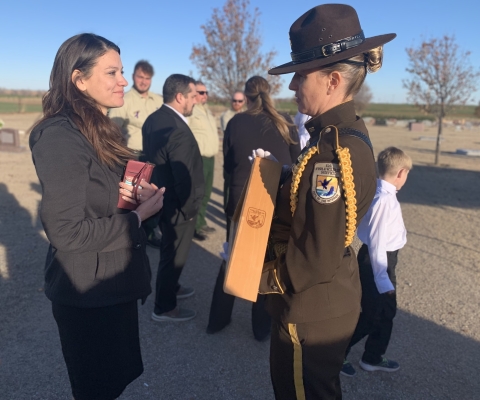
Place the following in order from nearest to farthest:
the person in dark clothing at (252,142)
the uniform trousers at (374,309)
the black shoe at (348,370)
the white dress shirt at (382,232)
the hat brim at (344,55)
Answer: the hat brim at (344,55)
the white dress shirt at (382,232)
the uniform trousers at (374,309)
the black shoe at (348,370)
the person in dark clothing at (252,142)

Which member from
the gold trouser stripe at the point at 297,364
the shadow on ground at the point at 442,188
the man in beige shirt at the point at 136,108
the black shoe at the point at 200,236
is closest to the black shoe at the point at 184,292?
the man in beige shirt at the point at 136,108

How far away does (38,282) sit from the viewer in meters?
4.97

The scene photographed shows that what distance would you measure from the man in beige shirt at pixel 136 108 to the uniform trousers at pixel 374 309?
3780mm

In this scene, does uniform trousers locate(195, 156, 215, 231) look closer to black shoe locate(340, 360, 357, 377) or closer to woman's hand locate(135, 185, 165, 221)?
black shoe locate(340, 360, 357, 377)

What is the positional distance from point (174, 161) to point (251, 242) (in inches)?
92.1

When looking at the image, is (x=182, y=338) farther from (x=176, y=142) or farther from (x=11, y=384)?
(x=176, y=142)

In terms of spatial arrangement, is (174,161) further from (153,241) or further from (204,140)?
(204,140)

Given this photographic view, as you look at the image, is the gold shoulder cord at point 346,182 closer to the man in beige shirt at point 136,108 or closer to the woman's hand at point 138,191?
the woman's hand at point 138,191

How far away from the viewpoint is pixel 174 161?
397cm

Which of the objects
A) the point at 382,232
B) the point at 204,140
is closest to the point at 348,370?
the point at 382,232

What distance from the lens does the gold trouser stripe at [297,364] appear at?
1885 millimetres

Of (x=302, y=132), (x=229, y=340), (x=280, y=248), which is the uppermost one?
(x=302, y=132)

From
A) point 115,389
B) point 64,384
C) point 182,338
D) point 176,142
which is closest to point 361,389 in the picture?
point 182,338

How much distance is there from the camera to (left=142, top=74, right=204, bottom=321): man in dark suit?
3984mm
